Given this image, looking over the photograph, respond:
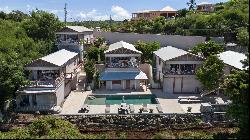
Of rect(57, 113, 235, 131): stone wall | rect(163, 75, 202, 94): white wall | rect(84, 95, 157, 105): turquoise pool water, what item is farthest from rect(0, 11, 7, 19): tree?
rect(57, 113, 235, 131): stone wall

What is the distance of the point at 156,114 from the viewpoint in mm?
36656

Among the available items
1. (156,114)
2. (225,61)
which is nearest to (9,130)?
(156,114)

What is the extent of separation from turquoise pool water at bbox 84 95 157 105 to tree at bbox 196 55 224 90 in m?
6.04

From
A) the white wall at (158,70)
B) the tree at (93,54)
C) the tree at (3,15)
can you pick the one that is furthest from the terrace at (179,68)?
the tree at (3,15)

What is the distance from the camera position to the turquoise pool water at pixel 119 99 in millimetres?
42906

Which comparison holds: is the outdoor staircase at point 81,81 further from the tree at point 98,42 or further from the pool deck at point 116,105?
the tree at point 98,42

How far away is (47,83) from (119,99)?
9147 millimetres

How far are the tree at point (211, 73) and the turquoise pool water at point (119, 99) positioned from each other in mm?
6044

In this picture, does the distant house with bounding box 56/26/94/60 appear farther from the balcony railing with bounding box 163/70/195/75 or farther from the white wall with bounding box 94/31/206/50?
the balcony railing with bounding box 163/70/195/75

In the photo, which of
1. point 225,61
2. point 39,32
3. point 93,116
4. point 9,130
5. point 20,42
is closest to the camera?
point 9,130

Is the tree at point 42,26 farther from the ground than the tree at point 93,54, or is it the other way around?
the tree at point 42,26

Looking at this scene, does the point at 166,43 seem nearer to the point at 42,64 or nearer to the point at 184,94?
the point at 184,94

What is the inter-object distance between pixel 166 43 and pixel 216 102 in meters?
31.2

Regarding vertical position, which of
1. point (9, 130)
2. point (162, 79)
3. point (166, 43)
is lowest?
point (9, 130)
